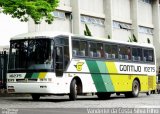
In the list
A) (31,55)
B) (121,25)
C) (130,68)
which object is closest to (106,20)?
(121,25)

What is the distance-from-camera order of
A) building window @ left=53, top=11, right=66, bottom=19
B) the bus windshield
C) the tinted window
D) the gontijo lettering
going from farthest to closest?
building window @ left=53, top=11, right=66, bottom=19 < the tinted window < the gontijo lettering < the bus windshield

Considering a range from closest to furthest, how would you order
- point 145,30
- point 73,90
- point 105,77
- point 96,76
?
point 73,90 → point 96,76 → point 105,77 → point 145,30

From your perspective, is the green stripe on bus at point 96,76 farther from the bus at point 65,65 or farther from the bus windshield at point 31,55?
the bus windshield at point 31,55

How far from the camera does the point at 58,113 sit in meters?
16.1

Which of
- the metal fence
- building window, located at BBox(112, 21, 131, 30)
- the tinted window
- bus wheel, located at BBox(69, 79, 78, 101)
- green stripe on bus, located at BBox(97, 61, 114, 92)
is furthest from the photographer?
building window, located at BBox(112, 21, 131, 30)

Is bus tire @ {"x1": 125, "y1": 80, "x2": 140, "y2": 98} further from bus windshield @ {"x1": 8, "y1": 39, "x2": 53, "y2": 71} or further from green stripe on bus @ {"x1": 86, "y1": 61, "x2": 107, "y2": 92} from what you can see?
bus windshield @ {"x1": 8, "y1": 39, "x2": 53, "y2": 71}

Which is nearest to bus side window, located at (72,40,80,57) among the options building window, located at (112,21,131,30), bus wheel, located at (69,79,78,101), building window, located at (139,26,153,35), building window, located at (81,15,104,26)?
bus wheel, located at (69,79,78,101)

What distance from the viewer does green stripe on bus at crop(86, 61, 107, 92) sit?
80.7ft

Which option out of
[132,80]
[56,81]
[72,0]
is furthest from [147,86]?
[72,0]

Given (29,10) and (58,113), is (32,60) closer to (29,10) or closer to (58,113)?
(29,10)

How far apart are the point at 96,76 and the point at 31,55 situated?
13.4 ft

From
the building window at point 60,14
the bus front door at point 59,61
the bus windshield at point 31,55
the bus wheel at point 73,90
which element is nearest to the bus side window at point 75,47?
the bus front door at point 59,61

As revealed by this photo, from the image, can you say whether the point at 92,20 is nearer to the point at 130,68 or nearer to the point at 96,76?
the point at 130,68

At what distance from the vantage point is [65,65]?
903 inches
